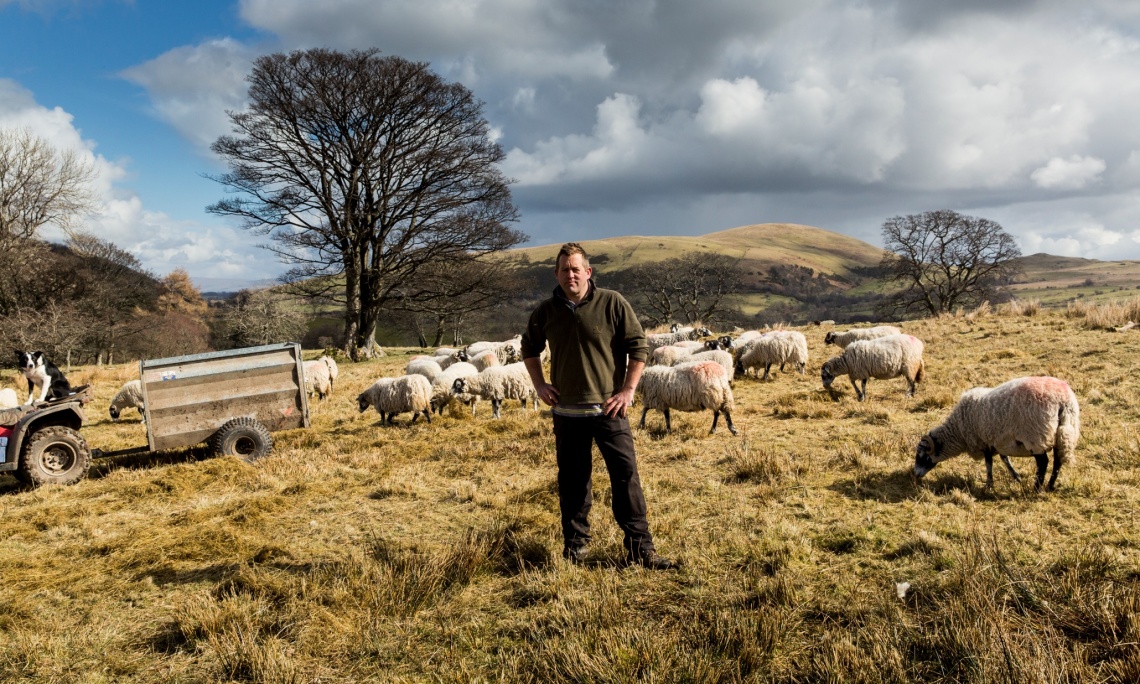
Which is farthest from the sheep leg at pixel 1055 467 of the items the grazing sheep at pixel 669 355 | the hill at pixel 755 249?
the hill at pixel 755 249

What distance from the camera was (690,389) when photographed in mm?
9211

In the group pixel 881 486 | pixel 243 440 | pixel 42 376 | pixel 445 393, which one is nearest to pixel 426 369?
pixel 445 393

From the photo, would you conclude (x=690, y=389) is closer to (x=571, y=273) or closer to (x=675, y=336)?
(x=571, y=273)

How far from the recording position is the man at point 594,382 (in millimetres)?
4156

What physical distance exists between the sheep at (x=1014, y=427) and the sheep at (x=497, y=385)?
310 inches

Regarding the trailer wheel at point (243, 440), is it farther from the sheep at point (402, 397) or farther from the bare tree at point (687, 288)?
the bare tree at point (687, 288)

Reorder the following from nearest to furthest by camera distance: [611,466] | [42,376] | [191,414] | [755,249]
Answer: [611,466] < [191,414] < [42,376] < [755,249]

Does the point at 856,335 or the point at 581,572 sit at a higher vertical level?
the point at 856,335

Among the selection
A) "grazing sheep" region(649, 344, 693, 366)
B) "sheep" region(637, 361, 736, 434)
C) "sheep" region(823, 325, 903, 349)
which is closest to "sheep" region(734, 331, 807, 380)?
"grazing sheep" region(649, 344, 693, 366)

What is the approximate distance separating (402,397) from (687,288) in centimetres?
4384

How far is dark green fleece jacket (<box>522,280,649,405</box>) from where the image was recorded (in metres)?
4.16

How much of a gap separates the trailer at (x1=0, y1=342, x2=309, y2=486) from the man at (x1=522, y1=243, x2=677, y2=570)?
6.46 meters

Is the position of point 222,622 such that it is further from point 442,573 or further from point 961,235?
point 961,235

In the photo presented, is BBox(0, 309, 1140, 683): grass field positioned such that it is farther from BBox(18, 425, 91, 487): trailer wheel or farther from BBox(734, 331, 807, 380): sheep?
BBox(734, 331, 807, 380): sheep
